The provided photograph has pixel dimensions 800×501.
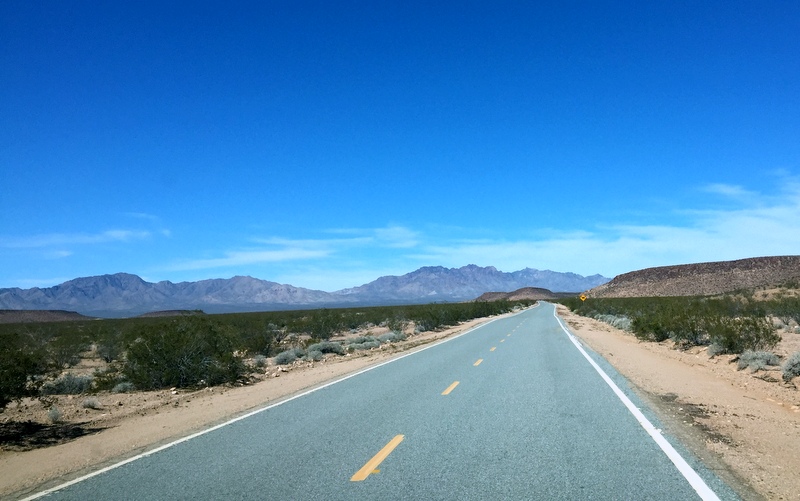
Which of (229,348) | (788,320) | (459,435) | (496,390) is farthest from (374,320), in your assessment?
(459,435)

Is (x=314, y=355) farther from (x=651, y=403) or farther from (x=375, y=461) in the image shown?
(x=375, y=461)

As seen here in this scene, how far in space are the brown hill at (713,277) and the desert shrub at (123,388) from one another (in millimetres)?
92822

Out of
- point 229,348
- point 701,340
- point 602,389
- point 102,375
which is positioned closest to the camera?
point 602,389

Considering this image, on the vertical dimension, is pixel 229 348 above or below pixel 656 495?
above

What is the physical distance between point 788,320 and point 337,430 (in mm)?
36171

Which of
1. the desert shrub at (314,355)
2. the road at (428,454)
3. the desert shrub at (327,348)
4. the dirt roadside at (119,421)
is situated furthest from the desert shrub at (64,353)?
the road at (428,454)

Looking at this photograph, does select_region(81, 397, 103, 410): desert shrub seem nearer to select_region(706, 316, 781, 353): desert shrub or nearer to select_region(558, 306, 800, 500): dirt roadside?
select_region(558, 306, 800, 500): dirt roadside

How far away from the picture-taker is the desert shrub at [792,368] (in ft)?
46.6

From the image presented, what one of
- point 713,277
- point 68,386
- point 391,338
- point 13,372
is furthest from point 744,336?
point 713,277

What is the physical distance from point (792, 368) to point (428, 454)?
11803 millimetres

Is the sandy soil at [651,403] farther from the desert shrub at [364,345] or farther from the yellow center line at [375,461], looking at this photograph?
the desert shrub at [364,345]

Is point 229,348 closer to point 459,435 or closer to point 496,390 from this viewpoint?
point 496,390

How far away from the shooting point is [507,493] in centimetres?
574

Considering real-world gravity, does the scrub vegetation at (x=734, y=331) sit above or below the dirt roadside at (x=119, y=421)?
above
